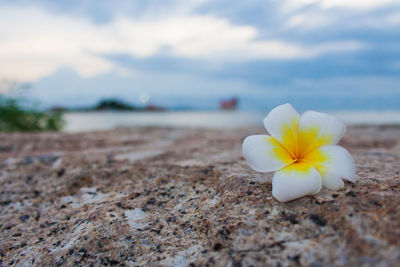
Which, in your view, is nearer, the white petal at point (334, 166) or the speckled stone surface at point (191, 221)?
the speckled stone surface at point (191, 221)

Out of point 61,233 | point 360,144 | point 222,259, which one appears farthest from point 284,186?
point 360,144

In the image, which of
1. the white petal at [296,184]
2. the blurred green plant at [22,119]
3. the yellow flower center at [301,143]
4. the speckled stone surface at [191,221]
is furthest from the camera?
the blurred green plant at [22,119]

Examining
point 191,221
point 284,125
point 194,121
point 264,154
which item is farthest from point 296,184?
point 194,121

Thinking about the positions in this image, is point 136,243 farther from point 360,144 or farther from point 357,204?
point 360,144

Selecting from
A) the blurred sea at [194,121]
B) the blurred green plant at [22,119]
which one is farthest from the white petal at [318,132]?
the blurred green plant at [22,119]

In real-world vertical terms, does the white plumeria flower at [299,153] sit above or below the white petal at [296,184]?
above

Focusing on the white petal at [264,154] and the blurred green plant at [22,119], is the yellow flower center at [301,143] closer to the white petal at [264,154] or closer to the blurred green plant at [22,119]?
the white petal at [264,154]

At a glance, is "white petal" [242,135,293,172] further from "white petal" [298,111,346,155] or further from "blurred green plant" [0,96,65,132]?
"blurred green plant" [0,96,65,132]

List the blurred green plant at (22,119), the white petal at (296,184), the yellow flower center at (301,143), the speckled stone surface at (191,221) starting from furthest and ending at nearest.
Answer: the blurred green plant at (22,119)
the yellow flower center at (301,143)
the white petal at (296,184)
the speckled stone surface at (191,221)
